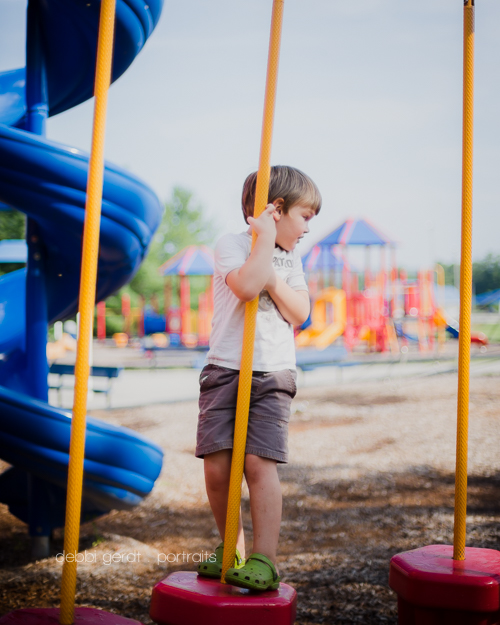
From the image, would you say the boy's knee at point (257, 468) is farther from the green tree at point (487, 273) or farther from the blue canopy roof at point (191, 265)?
the green tree at point (487, 273)

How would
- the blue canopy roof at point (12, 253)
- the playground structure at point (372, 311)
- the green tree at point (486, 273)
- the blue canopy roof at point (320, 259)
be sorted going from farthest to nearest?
the green tree at point (486, 273)
the blue canopy roof at point (320, 259)
the playground structure at point (372, 311)
the blue canopy roof at point (12, 253)

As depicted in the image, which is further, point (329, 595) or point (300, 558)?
point (300, 558)

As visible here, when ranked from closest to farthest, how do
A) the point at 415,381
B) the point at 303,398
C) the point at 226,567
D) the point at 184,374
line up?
the point at 226,567 → the point at 303,398 → the point at 415,381 → the point at 184,374

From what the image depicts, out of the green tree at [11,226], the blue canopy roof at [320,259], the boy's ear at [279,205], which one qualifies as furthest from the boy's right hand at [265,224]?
the green tree at [11,226]

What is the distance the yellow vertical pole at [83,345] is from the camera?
51.1 inches

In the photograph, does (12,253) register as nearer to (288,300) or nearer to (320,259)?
(288,300)

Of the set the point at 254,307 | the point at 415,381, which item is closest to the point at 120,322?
the point at 415,381

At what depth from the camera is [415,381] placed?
30.9 ft

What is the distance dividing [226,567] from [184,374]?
35.7ft

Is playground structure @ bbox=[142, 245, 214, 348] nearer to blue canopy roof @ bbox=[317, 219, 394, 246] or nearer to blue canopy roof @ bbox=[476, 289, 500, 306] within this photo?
blue canopy roof @ bbox=[317, 219, 394, 246]

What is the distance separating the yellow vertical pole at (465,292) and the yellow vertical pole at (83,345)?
95cm

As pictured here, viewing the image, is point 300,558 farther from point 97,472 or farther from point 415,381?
point 415,381

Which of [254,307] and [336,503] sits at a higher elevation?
[254,307]

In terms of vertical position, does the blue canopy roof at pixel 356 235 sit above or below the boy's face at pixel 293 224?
above
